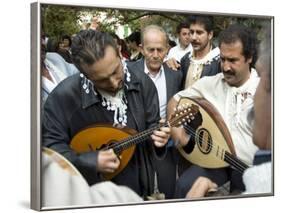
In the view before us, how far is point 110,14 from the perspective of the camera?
5.04m

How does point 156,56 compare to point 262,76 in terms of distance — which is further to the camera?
point 262,76

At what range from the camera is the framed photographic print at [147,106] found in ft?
15.9

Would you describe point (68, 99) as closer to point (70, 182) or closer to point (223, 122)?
point (70, 182)

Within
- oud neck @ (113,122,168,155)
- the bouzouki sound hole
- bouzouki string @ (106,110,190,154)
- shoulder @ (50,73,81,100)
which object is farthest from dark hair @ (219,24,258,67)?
shoulder @ (50,73,81,100)

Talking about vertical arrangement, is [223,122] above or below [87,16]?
below

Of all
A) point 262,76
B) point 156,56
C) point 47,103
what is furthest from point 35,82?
point 262,76

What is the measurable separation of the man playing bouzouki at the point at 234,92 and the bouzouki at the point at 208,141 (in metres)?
0.04

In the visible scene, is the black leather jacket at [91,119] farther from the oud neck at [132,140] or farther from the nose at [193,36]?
the nose at [193,36]

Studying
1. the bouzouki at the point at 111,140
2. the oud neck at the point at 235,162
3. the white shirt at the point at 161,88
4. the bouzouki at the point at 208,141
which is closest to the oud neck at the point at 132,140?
the bouzouki at the point at 111,140

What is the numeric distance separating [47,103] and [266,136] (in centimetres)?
171

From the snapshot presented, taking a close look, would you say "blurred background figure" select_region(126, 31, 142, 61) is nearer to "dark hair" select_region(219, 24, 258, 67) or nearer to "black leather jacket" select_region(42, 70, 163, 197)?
"black leather jacket" select_region(42, 70, 163, 197)

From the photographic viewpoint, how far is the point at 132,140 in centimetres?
509

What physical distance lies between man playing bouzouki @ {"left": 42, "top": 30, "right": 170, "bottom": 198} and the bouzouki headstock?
8 centimetres

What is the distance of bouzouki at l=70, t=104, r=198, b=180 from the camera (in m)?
4.94
